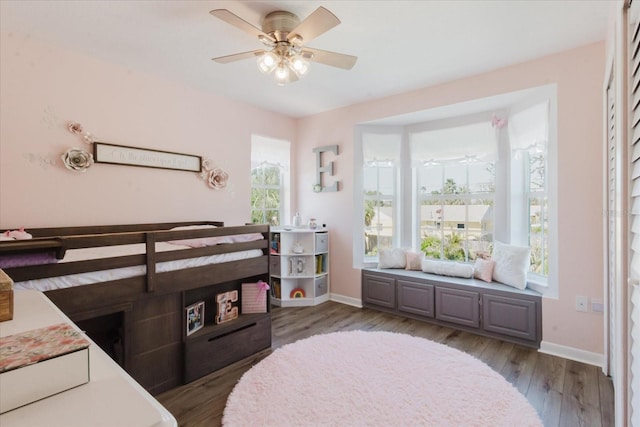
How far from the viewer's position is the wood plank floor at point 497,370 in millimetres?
1783

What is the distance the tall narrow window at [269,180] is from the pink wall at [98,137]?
389 mm

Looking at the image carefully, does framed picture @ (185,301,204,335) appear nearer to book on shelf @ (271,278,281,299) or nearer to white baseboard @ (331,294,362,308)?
book on shelf @ (271,278,281,299)

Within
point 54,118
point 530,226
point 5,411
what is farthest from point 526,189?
point 54,118

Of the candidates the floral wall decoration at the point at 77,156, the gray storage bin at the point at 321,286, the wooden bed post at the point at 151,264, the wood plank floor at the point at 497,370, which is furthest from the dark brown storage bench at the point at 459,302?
the floral wall decoration at the point at 77,156

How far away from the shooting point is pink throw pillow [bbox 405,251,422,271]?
3541 mm

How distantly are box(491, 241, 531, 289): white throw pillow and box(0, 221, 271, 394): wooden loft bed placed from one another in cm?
222

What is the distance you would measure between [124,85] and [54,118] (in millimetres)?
616

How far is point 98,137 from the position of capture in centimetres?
256

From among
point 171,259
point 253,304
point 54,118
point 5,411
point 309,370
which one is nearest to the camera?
point 5,411

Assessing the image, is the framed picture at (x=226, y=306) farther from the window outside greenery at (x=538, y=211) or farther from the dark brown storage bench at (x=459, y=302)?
the window outside greenery at (x=538, y=211)

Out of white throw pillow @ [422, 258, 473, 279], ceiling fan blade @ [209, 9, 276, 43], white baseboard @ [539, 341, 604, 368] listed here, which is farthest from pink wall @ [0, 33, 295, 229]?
white baseboard @ [539, 341, 604, 368]

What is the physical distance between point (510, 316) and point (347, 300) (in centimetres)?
177

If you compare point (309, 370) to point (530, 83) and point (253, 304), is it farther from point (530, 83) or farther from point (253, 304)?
point (530, 83)

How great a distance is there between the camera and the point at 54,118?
2.35 meters
